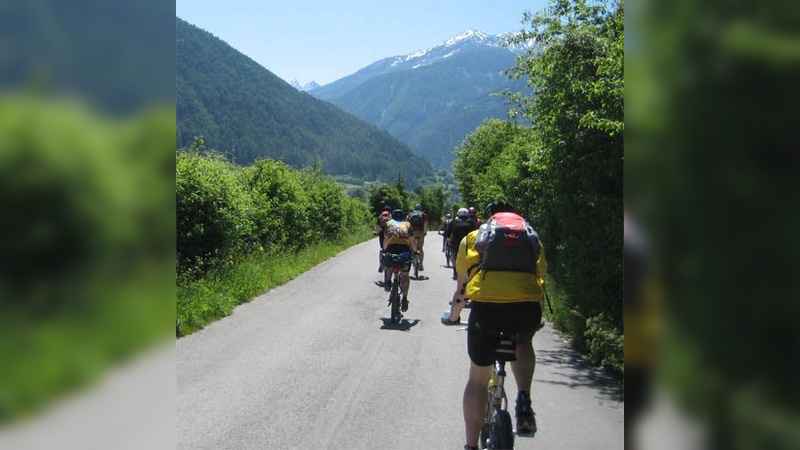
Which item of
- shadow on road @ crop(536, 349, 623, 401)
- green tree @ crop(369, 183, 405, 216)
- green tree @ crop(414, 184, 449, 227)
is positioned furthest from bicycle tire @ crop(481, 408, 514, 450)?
green tree @ crop(414, 184, 449, 227)

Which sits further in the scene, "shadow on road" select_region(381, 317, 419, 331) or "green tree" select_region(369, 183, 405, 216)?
"green tree" select_region(369, 183, 405, 216)

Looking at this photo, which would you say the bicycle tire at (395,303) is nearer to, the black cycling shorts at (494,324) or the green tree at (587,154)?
the green tree at (587,154)

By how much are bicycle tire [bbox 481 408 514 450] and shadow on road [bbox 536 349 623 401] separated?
240 centimetres

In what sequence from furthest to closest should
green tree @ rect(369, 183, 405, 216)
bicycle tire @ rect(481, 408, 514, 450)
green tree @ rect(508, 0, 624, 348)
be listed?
green tree @ rect(369, 183, 405, 216) < green tree @ rect(508, 0, 624, 348) < bicycle tire @ rect(481, 408, 514, 450)

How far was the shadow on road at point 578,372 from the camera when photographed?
6450 mm

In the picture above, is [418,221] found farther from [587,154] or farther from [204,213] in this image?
[587,154]

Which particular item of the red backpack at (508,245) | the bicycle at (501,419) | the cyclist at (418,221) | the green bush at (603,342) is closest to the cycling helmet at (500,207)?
the red backpack at (508,245)

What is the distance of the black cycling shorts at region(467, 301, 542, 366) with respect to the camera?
3.67 m

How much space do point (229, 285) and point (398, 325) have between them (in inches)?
151

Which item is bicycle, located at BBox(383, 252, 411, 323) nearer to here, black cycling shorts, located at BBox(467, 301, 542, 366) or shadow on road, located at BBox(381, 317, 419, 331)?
→ shadow on road, located at BBox(381, 317, 419, 331)

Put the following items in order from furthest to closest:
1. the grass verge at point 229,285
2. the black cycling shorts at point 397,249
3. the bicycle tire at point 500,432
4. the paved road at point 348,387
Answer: the black cycling shorts at point 397,249 → the grass verge at point 229,285 → the paved road at point 348,387 → the bicycle tire at point 500,432
